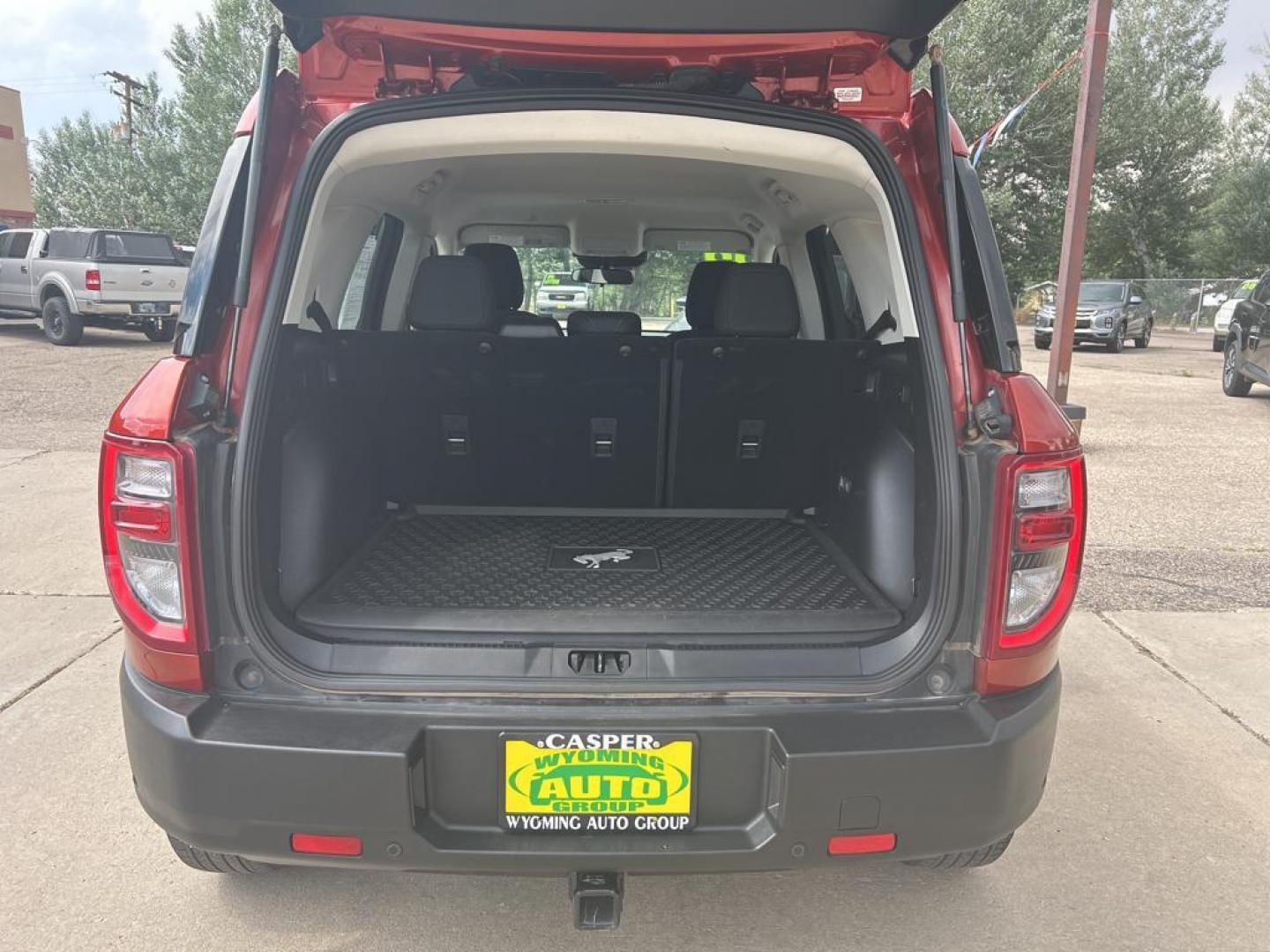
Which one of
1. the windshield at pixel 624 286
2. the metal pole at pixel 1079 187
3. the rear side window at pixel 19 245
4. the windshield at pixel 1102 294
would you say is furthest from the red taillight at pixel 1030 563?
the windshield at pixel 1102 294

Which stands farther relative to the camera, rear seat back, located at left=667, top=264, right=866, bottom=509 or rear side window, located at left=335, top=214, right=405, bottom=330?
rear side window, located at left=335, top=214, right=405, bottom=330

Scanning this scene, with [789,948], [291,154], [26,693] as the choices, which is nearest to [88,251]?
[26,693]

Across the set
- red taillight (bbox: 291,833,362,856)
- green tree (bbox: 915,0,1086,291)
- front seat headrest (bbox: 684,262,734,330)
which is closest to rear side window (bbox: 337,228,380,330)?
front seat headrest (bbox: 684,262,734,330)

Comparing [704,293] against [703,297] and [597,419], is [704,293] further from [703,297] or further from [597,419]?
[597,419]

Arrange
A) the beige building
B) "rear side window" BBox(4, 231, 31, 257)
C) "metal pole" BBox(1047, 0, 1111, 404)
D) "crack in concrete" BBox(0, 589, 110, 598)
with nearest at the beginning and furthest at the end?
"crack in concrete" BBox(0, 589, 110, 598), "metal pole" BBox(1047, 0, 1111, 404), "rear side window" BBox(4, 231, 31, 257), the beige building

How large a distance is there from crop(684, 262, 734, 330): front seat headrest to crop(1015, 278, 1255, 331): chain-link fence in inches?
1003

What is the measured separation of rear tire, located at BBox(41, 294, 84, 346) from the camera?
1455 cm

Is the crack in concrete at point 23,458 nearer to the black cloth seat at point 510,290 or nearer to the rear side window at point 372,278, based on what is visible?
the rear side window at point 372,278

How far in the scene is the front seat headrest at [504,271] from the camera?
3445 mm

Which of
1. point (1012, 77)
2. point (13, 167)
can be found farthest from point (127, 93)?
point (1012, 77)

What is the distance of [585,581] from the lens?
90.0 inches

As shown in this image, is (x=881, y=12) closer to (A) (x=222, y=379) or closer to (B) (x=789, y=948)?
(A) (x=222, y=379)

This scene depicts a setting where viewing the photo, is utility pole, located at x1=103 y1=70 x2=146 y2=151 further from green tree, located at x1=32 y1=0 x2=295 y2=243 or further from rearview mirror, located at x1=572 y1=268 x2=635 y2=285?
rearview mirror, located at x1=572 y1=268 x2=635 y2=285

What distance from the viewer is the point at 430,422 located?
2.87 m
